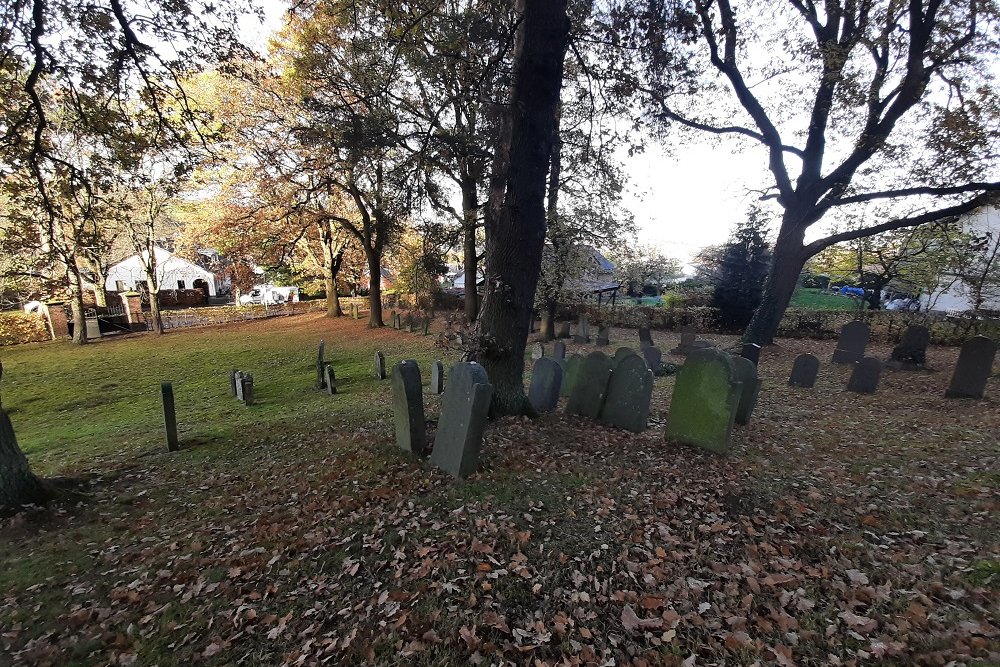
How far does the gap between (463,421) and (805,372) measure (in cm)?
896

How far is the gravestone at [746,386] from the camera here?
674cm

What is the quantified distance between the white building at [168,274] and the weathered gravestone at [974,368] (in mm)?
47182

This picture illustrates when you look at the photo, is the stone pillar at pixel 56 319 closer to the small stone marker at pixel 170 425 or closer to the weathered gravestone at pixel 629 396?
the small stone marker at pixel 170 425

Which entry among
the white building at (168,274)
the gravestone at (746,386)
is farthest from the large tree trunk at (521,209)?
the white building at (168,274)

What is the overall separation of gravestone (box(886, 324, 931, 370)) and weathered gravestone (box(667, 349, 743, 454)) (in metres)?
8.80

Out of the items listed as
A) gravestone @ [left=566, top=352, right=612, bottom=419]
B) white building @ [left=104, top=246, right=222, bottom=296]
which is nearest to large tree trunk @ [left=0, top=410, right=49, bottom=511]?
gravestone @ [left=566, top=352, right=612, bottom=419]

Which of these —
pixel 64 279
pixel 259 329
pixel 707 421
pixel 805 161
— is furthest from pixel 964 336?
pixel 64 279

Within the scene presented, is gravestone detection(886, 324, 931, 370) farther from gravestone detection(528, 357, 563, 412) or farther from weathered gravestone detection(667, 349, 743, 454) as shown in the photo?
gravestone detection(528, 357, 563, 412)

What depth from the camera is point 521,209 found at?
6121mm

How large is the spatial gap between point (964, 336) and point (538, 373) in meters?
15.8

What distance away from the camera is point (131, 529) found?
4.39 metres

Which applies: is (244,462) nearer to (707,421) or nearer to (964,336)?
(707,421)

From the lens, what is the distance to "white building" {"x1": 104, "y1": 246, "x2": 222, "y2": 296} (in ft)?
130

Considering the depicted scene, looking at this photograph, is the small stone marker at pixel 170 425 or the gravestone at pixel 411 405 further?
the small stone marker at pixel 170 425
